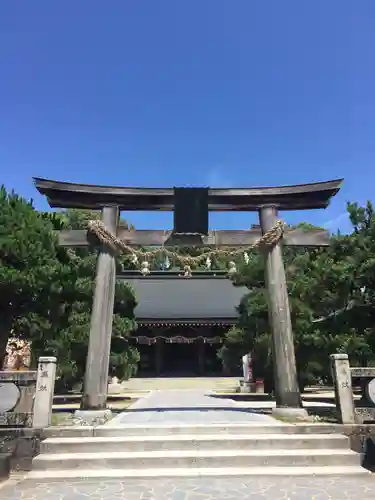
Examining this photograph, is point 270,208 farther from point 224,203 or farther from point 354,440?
point 354,440

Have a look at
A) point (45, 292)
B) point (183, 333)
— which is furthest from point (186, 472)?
point (183, 333)

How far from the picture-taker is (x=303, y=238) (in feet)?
29.4

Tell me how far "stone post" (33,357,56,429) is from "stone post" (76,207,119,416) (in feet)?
3.18

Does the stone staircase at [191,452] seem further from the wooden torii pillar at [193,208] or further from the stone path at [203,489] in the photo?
the wooden torii pillar at [193,208]

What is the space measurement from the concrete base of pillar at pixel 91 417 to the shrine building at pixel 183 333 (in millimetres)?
19128

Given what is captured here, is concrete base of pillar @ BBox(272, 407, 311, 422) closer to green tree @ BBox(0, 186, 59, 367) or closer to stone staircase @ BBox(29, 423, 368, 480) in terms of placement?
stone staircase @ BBox(29, 423, 368, 480)

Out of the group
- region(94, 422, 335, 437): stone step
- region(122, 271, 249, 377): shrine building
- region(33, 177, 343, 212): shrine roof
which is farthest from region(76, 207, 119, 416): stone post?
region(122, 271, 249, 377): shrine building

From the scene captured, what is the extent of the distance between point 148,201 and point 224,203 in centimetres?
197

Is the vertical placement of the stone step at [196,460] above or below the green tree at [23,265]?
below

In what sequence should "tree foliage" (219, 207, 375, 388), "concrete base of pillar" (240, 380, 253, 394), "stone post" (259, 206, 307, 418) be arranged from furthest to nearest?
"concrete base of pillar" (240, 380, 253, 394) → "tree foliage" (219, 207, 375, 388) → "stone post" (259, 206, 307, 418)

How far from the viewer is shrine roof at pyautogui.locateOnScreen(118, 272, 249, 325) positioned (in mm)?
28703

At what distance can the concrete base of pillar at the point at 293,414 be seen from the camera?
24.0 ft

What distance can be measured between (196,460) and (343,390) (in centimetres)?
317

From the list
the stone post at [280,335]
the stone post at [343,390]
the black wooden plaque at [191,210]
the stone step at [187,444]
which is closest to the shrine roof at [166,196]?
the black wooden plaque at [191,210]
